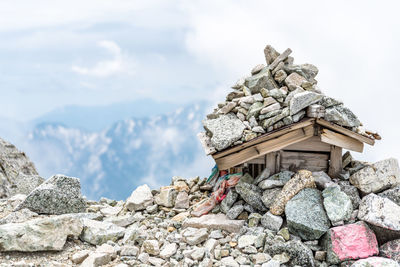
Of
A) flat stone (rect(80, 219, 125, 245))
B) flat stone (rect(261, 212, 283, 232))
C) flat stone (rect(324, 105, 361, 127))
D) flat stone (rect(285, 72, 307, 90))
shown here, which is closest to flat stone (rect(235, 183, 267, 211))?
flat stone (rect(261, 212, 283, 232))

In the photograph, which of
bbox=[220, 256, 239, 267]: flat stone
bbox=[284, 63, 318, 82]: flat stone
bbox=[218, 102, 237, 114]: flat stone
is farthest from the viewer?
bbox=[284, 63, 318, 82]: flat stone

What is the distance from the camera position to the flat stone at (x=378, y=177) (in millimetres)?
10516

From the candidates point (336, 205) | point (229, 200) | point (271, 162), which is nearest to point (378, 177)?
point (336, 205)

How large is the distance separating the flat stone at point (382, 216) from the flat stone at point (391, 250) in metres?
0.18

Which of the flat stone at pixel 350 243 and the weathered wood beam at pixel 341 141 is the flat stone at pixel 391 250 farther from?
the weathered wood beam at pixel 341 141

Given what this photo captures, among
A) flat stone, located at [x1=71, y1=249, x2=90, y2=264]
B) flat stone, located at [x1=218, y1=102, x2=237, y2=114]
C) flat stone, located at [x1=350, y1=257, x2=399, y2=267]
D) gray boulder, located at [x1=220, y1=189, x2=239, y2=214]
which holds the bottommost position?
flat stone, located at [x1=350, y1=257, x2=399, y2=267]

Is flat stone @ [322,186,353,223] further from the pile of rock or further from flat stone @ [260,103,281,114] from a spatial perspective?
flat stone @ [260,103,281,114]

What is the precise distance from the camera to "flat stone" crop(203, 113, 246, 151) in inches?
419

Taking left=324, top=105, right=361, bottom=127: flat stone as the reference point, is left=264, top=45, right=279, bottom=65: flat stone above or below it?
above

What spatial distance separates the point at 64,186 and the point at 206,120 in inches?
180

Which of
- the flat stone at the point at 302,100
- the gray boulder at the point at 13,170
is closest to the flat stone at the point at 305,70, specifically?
the flat stone at the point at 302,100

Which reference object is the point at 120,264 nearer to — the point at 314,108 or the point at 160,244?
the point at 160,244

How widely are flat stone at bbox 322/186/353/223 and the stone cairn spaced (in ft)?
0.08

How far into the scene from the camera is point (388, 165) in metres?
10.7
